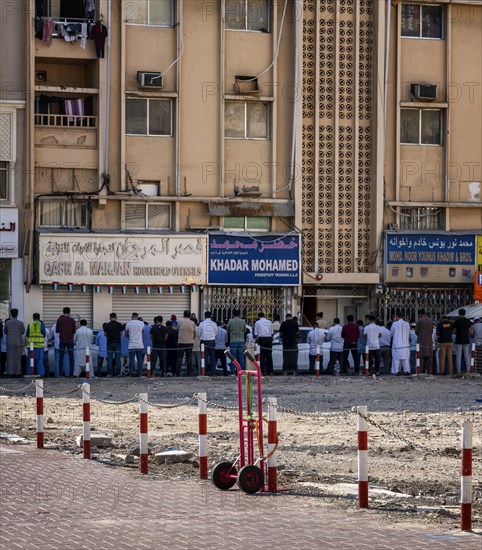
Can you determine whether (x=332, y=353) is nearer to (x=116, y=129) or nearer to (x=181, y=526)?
(x=116, y=129)

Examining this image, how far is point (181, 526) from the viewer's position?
465 inches

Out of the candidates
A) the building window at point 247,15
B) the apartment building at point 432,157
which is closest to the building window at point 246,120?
the building window at point 247,15

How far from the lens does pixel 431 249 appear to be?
144 feet

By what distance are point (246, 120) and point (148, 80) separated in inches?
138

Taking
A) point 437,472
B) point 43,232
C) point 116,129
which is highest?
point 116,129

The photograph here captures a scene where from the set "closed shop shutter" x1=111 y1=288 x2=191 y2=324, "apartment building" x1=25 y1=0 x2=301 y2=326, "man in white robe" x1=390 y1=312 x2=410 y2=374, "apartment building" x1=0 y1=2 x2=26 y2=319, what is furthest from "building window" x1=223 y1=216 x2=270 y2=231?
"man in white robe" x1=390 y1=312 x2=410 y2=374

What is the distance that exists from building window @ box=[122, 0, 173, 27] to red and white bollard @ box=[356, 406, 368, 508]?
1199 inches

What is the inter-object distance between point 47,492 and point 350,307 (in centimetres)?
3090

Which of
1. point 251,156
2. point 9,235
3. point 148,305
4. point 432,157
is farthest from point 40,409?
point 432,157

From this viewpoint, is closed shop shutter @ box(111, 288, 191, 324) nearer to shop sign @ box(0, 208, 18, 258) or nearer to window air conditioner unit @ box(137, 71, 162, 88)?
shop sign @ box(0, 208, 18, 258)

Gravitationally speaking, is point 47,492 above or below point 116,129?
below

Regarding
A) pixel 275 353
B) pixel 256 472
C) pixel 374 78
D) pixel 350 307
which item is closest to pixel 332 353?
pixel 275 353

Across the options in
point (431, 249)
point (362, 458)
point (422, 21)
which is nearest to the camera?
point (362, 458)

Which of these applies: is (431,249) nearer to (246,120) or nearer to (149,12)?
(246,120)
